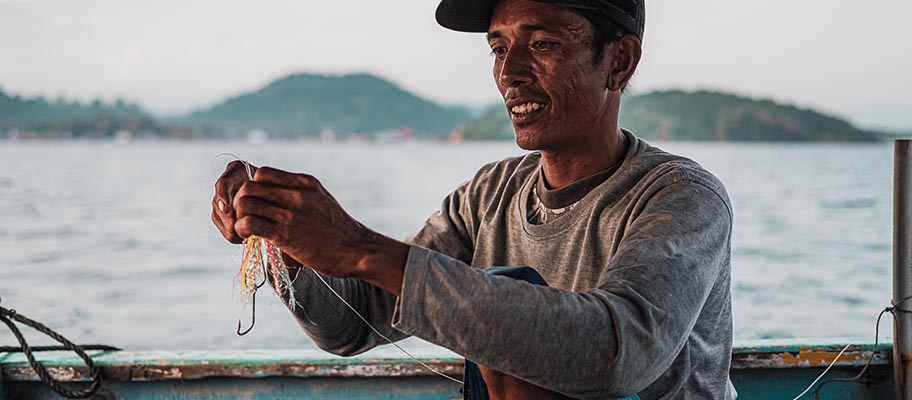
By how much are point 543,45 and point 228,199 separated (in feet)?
2.48

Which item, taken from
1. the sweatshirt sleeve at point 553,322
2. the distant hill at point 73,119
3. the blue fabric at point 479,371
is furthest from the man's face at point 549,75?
the distant hill at point 73,119

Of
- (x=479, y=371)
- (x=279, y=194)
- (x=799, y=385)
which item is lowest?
(x=799, y=385)

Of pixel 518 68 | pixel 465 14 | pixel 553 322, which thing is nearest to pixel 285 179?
pixel 553 322

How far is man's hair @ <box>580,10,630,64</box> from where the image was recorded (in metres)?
1.81

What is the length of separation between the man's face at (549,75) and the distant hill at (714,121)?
19.1 m

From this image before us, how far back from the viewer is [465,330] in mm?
1247

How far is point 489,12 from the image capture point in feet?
6.87

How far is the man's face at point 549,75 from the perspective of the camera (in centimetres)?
181

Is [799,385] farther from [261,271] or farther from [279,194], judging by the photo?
[279,194]

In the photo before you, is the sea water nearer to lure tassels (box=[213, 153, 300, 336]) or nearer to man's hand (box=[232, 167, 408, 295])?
lure tassels (box=[213, 153, 300, 336])

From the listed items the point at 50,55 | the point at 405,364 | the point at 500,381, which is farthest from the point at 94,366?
the point at 50,55

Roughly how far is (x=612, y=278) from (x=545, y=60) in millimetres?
623

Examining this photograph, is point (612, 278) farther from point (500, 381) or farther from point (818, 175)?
point (818, 175)

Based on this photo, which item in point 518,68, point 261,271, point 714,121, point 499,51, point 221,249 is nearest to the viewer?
point 261,271
